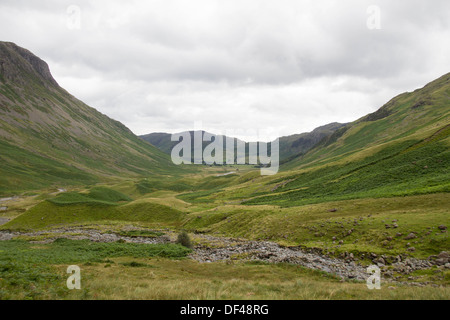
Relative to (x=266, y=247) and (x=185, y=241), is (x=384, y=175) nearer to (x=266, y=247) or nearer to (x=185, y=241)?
(x=266, y=247)

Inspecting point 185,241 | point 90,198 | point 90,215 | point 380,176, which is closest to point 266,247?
point 185,241

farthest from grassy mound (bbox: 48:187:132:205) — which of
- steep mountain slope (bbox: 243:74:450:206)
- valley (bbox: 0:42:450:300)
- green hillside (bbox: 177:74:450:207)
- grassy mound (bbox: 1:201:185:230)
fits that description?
steep mountain slope (bbox: 243:74:450:206)

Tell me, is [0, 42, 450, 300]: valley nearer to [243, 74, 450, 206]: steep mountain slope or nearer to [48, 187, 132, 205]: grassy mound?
[243, 74, 450, 206]: steep mountain slope

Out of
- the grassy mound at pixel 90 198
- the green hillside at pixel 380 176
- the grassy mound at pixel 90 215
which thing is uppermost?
the green hillside at pixel 380 176

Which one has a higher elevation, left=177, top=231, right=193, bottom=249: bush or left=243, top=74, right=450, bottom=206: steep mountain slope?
left=243, top=74, right=450, bottom=206: steep mountain slope

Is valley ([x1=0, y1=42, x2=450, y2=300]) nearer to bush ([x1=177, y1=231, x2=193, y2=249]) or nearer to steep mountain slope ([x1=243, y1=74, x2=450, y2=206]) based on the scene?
bush ([x1=177, y1=231, x2=193, y2=249])

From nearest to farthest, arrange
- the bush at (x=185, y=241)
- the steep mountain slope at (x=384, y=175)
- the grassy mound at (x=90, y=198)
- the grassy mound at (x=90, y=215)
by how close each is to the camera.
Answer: the bush at (x=185, y=241), the steep mountain slope at (x=384, y=175), the grassy mound at (x=90, y=215), the grassy mound at (x=90, y=198)

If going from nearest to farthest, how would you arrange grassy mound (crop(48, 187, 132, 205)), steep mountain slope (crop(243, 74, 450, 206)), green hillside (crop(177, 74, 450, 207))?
steep mountain slope (crop(243, 74, 450, 206))
green hillside (crop(177, 74, 450, 207))
grassy mound (crop(48, 187, 132, 205))

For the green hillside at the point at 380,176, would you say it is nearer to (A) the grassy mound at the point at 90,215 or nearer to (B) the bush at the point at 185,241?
(A) the grassy mound at the point at 90,215

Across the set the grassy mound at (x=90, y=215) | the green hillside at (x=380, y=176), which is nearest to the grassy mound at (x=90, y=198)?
the grassy mound at (x=90, y=215)

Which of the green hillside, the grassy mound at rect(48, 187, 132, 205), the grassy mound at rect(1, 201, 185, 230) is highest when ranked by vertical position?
the green hillside

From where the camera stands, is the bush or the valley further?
the bush

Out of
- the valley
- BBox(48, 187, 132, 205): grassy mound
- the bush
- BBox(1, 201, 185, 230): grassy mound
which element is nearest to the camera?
the valley
